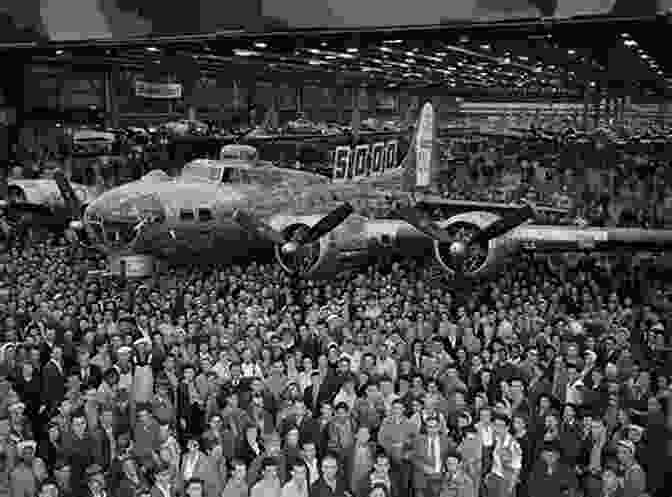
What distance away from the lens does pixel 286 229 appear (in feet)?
59.0

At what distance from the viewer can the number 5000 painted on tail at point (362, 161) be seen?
22000 mm

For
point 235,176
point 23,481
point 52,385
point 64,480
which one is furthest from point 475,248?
point 23,481

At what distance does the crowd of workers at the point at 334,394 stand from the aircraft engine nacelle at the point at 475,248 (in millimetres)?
695

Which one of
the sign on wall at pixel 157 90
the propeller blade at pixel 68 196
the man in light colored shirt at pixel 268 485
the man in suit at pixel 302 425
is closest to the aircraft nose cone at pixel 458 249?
the man in suit at pixel 302 425

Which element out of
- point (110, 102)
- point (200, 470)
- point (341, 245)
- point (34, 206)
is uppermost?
point (110, 102)

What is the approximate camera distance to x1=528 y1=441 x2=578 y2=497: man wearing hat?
7.43m

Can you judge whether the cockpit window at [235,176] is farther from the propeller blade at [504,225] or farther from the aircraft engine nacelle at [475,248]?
the propeller blade at [504,225]

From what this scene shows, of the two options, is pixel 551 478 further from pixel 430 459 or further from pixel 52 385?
pixel 52 385

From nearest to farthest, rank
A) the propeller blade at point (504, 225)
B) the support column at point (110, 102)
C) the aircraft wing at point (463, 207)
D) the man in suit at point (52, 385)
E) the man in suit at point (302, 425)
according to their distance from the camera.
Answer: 1. the man in suit at point (302, 425)
2. the man in suit at point (52, 385)
3. the propeller blade at point (504, 225)
4. the aircraft wing at point (463, 207)
5. the support column at point (110, 102)

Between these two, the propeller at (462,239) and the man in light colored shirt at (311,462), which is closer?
the man in light colored shirt at (311,462)

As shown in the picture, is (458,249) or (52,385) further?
(458,249)

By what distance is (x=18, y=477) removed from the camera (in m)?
7.58

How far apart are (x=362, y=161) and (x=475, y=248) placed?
22.0 ft

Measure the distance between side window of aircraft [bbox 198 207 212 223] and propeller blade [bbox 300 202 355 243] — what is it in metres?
2.74
